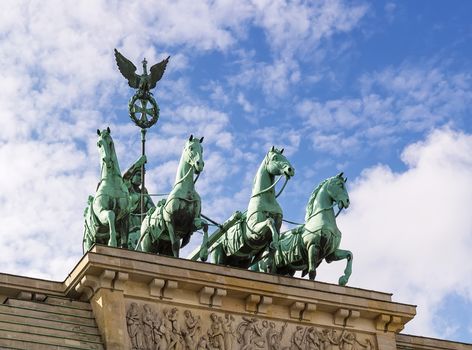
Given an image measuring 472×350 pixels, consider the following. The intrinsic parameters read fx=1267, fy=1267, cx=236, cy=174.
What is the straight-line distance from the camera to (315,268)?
2883cm

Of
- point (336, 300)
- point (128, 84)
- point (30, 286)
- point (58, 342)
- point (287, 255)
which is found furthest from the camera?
point (128, 84)

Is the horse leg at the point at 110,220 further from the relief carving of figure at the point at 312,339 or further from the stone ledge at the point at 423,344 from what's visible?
the stone ledge at the point at 423,344

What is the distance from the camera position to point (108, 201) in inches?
1085

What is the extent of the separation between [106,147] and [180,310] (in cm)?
424

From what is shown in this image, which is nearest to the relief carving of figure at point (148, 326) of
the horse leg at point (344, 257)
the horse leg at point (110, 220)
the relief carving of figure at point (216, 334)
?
the relief carving of figure at point (216, 334)

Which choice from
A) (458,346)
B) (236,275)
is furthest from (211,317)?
(458,346)

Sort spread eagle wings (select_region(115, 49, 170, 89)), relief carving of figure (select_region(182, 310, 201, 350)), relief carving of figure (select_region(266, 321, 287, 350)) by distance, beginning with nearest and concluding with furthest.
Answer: relief carving of figure (select_region(182, 310, 201, 350)) → relief carving of figure (select_region(266, 321, 287, 350)) → spread eagle wings (select_region(115, 49, 170, 89))

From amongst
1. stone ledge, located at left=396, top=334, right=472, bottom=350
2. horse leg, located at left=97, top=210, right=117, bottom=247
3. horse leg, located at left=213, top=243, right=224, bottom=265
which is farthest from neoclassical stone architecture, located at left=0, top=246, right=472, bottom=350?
horse leg, located at left=213, top=243, right=224, bottom=265

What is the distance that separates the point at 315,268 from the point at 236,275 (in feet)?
9.29

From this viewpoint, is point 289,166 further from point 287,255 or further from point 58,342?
point 58,342

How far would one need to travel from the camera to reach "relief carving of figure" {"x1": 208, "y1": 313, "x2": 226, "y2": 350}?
2572cm

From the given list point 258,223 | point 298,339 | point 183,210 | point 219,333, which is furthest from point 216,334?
point 258,223

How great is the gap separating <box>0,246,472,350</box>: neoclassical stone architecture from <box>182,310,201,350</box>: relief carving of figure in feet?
0.07

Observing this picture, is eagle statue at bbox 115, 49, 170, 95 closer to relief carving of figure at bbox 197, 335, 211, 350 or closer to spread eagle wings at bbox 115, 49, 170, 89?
spread eagle wings at bbox 115, 49, 170, 89
